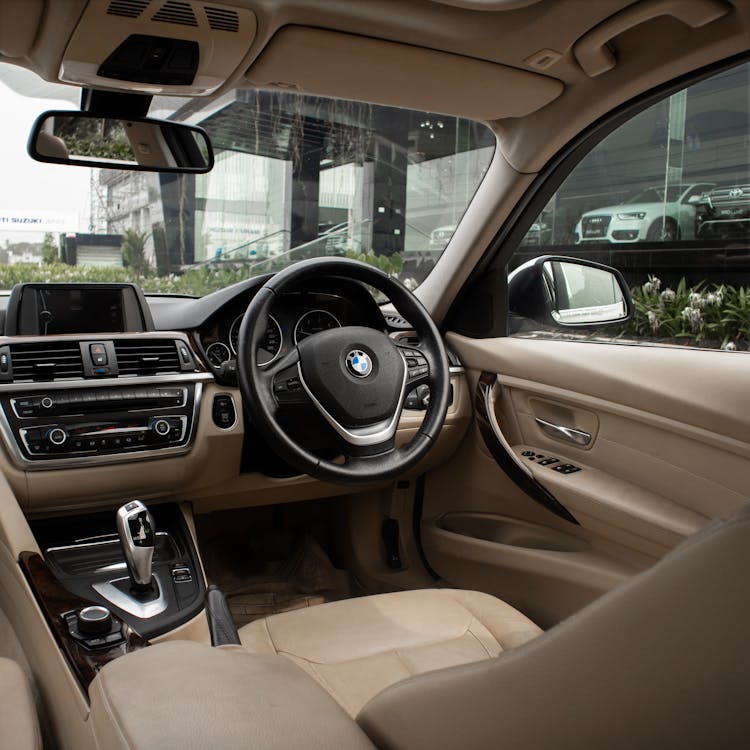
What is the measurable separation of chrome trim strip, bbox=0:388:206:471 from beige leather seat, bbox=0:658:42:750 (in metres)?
0.63

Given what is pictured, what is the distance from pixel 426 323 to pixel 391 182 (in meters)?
1.16

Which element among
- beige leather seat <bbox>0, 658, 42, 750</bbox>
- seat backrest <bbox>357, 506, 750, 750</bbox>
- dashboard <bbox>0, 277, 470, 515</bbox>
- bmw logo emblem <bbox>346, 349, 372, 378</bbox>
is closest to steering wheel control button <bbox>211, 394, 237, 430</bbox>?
dashboard <bbox>0, 277, 470, 515</bbox>

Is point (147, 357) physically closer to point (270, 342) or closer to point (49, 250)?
point (270, 342)

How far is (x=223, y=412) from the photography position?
2.43 metres

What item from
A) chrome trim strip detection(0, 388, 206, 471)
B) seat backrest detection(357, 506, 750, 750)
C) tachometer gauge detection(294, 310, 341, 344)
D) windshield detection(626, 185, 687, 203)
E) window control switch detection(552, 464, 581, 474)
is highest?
windshield detection(626, 185, 687, 203)

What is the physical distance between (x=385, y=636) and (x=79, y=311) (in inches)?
53.3

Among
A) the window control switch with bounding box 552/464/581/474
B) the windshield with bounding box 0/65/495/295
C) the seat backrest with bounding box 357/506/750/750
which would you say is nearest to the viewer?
the seat backrest with bounding box 357/506/750/750

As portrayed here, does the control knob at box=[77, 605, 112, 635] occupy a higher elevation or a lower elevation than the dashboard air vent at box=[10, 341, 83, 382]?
lower

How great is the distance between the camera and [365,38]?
1731mm

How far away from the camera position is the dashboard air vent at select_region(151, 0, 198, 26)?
148cm

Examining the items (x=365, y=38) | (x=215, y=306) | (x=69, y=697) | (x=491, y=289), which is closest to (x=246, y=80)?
(x=365, y=38)

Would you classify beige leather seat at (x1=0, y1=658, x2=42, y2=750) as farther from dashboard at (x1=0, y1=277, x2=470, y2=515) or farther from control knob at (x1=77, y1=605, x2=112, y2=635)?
dashboard at (x1=0, y1=277, x2=470, y2=515)

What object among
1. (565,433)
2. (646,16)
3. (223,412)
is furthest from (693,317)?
(223,412)

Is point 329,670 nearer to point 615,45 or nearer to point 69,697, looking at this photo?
point 69,697
